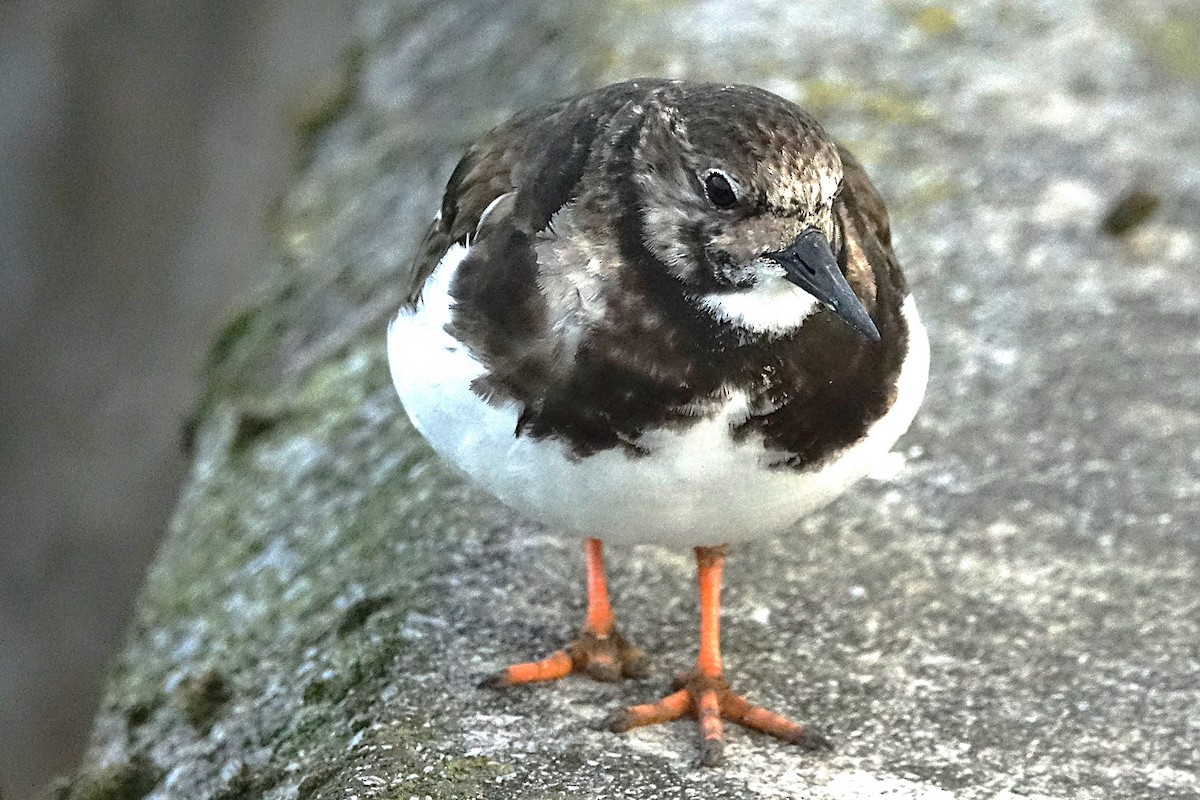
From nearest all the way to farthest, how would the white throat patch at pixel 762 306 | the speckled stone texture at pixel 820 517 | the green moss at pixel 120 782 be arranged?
1. the white throat patch at pixel 762 306
2. the speckled stone texture at pixel 820 517
3. the green moss at pixel 120 782

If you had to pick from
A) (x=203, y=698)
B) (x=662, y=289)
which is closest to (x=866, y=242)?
(x=662, y=289)

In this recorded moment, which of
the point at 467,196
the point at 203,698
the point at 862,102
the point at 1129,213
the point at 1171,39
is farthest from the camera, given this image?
the point at 1171,39

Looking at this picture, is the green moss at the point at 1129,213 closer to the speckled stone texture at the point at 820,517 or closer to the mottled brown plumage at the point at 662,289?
the speckled stone texture at the point at 820,517

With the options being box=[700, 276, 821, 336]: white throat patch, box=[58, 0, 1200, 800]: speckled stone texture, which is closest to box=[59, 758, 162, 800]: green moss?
box=[58, 0, 1200, 800]: speckled stone texture

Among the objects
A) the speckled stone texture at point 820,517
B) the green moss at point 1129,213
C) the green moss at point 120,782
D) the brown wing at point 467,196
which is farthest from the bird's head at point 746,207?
the green moss at point 1129,213

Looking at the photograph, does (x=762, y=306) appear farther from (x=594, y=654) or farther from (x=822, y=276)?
(x=594, y=654)

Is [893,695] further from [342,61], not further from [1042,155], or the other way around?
[342,61]

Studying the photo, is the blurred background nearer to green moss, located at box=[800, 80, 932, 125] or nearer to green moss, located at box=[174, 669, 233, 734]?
Result: green moss, located at box=[800, 80, 932, 125]
